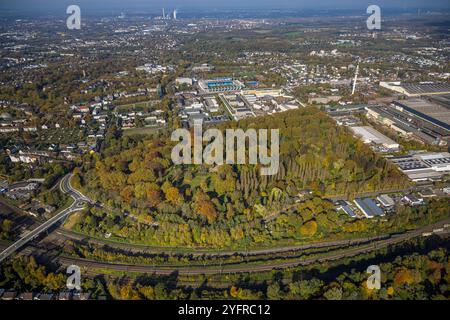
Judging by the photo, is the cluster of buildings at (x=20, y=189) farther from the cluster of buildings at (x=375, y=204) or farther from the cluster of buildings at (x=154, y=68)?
the cluster of buildings at (x=154, y=68)

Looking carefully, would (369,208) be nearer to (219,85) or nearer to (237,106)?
(237,106)

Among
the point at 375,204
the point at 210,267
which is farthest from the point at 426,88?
the point at 210,267

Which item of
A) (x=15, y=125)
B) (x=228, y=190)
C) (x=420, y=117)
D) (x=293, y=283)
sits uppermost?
(x=420, y=117)

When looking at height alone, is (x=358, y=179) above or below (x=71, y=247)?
above

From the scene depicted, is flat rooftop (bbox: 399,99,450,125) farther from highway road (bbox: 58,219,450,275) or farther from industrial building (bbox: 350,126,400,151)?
highway road (bbox: 58,219,450,275)

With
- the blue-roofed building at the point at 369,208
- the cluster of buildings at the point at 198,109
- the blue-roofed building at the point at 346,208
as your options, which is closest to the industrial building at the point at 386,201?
the blue-roofed building at the point at 369,208

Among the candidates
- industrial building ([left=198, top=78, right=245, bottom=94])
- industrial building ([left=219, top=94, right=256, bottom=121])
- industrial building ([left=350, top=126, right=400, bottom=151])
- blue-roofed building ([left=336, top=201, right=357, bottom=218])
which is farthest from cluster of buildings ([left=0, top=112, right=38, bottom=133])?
industrial building ([left=350, top=126, right=400, bottom=151])

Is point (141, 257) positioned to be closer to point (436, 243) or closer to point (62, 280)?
point (62, 280)

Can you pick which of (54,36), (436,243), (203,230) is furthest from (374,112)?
(54,36)
